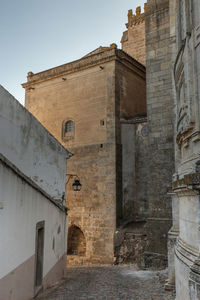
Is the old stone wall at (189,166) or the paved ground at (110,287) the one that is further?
the paved ground at (110,287)

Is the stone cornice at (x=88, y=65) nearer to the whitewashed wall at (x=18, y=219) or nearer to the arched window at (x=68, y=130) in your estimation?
the arched window at (x=68, y=130)

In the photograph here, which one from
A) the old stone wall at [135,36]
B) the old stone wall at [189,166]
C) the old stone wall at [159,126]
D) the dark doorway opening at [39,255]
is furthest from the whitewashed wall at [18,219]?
the old stone wall at [135,36]

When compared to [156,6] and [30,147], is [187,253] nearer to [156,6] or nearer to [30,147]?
[30,147]

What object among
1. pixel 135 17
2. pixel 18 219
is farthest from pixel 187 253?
pixel 135 17

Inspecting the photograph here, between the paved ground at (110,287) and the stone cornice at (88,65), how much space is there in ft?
32.6

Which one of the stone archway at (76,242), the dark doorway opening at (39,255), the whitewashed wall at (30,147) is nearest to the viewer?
the dark doorway opening at (39,255)

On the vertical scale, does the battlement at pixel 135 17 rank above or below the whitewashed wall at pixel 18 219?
above

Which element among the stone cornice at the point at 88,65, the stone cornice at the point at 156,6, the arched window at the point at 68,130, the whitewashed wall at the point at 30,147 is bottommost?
the whitewashed wall at the point at 30,147

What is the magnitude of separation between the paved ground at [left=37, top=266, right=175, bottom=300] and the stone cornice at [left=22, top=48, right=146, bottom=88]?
391 inches

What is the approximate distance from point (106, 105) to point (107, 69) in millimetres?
1882

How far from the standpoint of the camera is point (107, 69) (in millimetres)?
14359

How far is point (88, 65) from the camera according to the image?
49.1ft

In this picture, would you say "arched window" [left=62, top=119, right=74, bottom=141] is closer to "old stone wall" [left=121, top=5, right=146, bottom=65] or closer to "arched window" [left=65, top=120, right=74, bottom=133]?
"arched window" [left=65, top=120, right=74, bottom=133]

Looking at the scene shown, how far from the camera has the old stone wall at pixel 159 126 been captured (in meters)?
10.2
